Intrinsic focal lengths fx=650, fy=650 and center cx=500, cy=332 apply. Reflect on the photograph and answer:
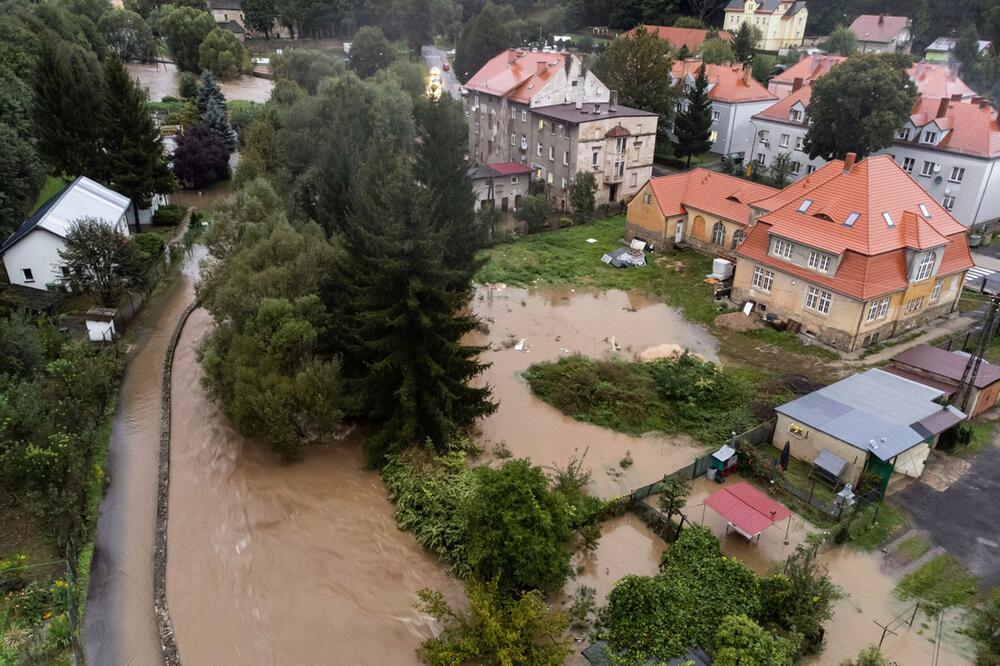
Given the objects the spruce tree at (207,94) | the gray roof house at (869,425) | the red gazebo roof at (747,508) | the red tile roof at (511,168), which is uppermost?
the spruce tree at (207,94)

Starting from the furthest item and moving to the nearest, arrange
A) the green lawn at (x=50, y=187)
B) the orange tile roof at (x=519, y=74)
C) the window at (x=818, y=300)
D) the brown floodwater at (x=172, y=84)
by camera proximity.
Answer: the brown floodwater at (x=172, y=84) < the orange tile roof at (x=519, y=74) < the green lawn at (x=50, y=187) < the window at (x=818, y=300)

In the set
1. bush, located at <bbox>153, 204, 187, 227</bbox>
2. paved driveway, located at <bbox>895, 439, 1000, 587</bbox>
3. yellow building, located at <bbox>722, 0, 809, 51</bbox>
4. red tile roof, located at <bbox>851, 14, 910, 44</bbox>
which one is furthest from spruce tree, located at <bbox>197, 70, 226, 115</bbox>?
red tile roof, located at <bbox>851, 14, 910, 44</bbox>

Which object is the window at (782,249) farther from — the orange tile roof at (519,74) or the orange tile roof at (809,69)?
the orange tile roof at (809,69)

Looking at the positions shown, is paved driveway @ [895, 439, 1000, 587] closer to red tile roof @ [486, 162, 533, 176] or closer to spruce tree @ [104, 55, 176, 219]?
red tile roof @ [486, 162, 533, 176]

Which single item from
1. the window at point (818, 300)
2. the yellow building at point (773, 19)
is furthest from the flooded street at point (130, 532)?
the yellow building at point (773, 19)

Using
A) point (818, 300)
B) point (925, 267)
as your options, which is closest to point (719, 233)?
point (818, 300)

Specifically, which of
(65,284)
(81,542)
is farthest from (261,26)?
(81,542)
